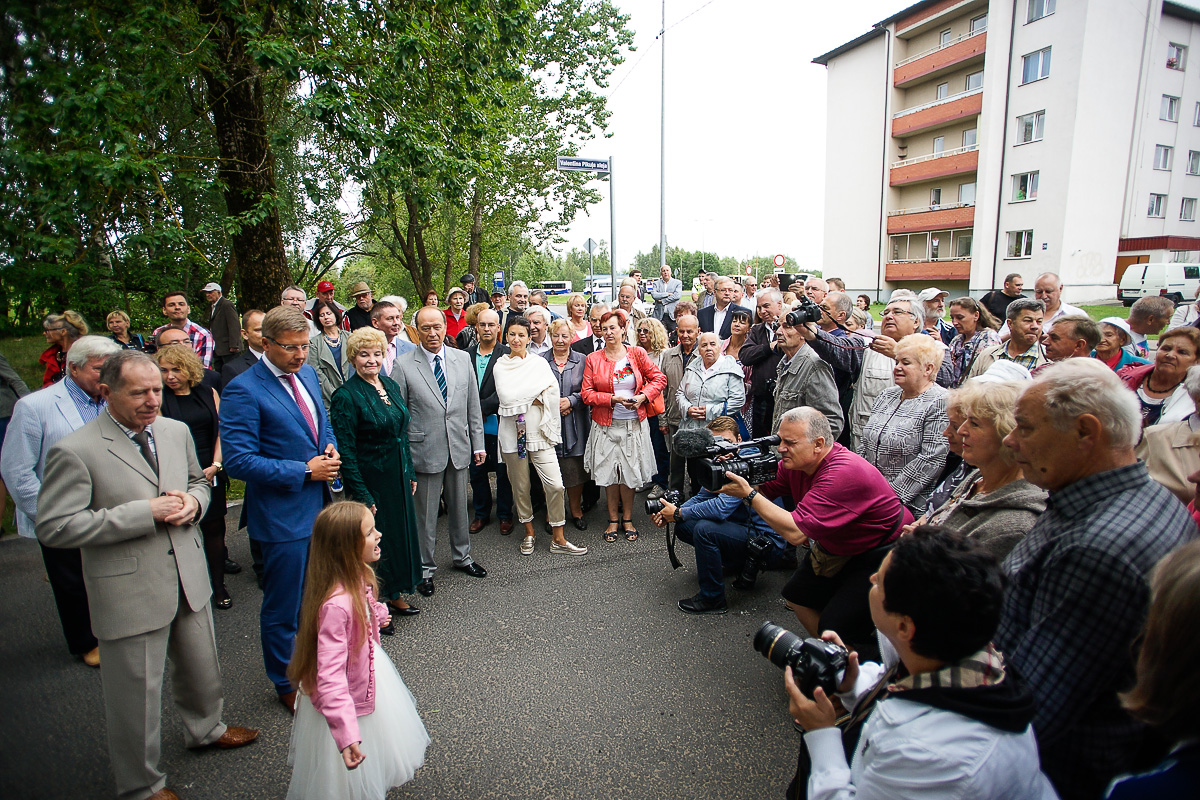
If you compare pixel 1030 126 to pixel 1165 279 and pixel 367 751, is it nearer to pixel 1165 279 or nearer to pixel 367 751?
pixel 1165 279

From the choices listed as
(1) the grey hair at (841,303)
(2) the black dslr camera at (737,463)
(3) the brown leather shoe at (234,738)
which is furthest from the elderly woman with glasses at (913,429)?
(3) the brown leather shoe at (234,738)

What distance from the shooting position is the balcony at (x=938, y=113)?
28.4 m

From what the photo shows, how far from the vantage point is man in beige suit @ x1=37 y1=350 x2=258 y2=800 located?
2320 millimetres

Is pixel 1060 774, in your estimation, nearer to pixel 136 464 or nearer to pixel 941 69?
pixel 136 464

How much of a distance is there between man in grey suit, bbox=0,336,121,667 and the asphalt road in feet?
0.96

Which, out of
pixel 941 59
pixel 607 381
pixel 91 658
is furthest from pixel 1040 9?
pixel 91 658

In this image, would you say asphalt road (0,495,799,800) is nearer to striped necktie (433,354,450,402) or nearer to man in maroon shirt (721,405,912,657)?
man in maroon shirt (721,405,912,657)

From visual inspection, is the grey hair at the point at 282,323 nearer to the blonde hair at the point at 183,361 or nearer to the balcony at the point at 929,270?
the blonde hair at the point at 183,361

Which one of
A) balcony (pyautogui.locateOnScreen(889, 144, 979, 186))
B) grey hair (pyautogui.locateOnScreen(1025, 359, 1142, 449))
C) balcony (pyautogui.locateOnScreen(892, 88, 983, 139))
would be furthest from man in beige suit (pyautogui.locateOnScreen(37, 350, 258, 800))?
balcony (pyautogui.locateOnScreen(892, 88, 983, 139))

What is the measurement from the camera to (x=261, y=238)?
7.73 m

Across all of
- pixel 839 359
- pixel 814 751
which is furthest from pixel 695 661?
pixel 839 359

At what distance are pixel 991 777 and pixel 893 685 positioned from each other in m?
0.26

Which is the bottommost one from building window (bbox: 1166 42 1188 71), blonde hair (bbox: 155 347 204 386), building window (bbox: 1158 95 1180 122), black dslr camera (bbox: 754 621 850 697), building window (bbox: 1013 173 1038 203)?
black dslr camera (bbox: 754 621 850 697)

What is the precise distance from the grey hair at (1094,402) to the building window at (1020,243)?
3139 centimetres
